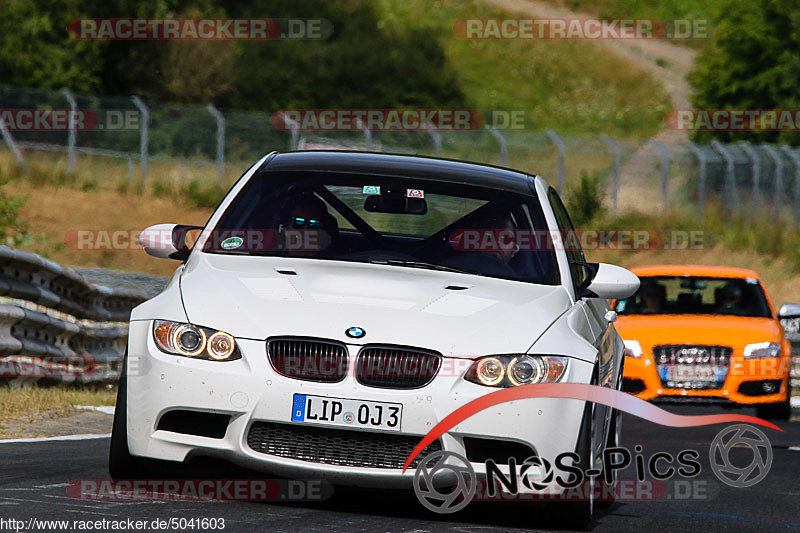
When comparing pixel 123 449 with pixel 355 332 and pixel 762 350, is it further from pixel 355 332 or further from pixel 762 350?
pixel 762 350

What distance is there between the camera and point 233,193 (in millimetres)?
7648

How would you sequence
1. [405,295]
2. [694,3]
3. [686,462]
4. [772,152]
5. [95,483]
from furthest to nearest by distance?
[694,3] < [772,152] < [686,462] < [95,483] < [405,295]

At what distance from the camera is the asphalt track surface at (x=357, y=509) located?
5918 millimetres

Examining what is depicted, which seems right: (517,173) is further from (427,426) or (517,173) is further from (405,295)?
(427,426)

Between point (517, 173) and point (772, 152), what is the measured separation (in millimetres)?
27992

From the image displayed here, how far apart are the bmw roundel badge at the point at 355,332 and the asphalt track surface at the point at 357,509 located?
711 millimetres

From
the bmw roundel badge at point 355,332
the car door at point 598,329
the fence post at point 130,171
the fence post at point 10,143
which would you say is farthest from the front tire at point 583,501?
the fence post at point 130,171

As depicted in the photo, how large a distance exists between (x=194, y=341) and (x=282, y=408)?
484mm

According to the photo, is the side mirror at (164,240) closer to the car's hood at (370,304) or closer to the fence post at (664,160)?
the car's hood at (370,304)

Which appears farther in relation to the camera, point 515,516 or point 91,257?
point 91,257

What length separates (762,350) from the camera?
14562mm

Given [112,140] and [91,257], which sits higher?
[112,140]

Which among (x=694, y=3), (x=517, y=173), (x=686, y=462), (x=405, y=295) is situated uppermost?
(x=694, y=3)

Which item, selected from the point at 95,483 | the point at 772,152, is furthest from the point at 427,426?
the point at 772,152
